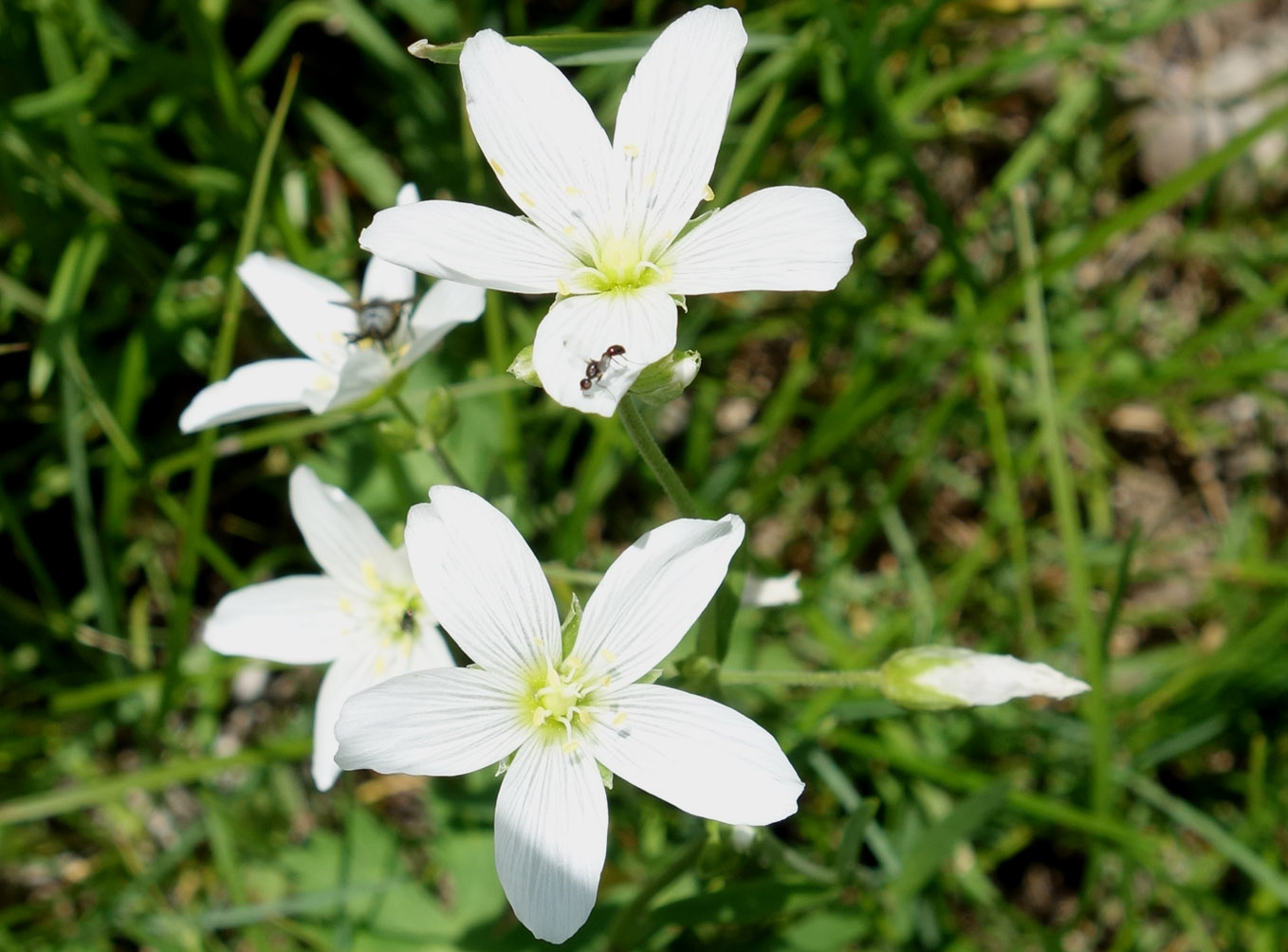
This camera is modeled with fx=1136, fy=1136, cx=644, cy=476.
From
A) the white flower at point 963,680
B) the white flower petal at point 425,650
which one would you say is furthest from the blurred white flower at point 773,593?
the white flower petal at point 425,650

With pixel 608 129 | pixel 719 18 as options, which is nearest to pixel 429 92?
pixel 608 129

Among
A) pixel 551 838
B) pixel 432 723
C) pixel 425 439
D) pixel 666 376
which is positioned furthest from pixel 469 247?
pixel 551 838

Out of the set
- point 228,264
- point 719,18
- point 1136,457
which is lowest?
point 1136,457

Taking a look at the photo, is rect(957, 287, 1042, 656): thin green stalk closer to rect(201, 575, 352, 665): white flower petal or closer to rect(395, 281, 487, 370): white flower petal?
rect(395, 281, 487, 370): white flower petal

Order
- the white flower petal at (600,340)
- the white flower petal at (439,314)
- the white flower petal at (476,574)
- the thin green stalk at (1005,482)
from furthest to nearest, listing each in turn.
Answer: the thin green stalk at (1005,482) → the white flower petal at (439,314) → the white flower petal at (476,574) → the white flower petal at (600,340)

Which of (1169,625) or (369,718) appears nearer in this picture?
(369,718)

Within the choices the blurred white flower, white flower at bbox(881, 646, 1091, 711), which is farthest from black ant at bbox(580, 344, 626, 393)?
the blurred white flower

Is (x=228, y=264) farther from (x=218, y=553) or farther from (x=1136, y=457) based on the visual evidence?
(x=1136, y=457)

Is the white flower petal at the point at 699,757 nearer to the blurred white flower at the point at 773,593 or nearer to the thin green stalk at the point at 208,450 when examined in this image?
the blurred white flower at the point at 773,593
